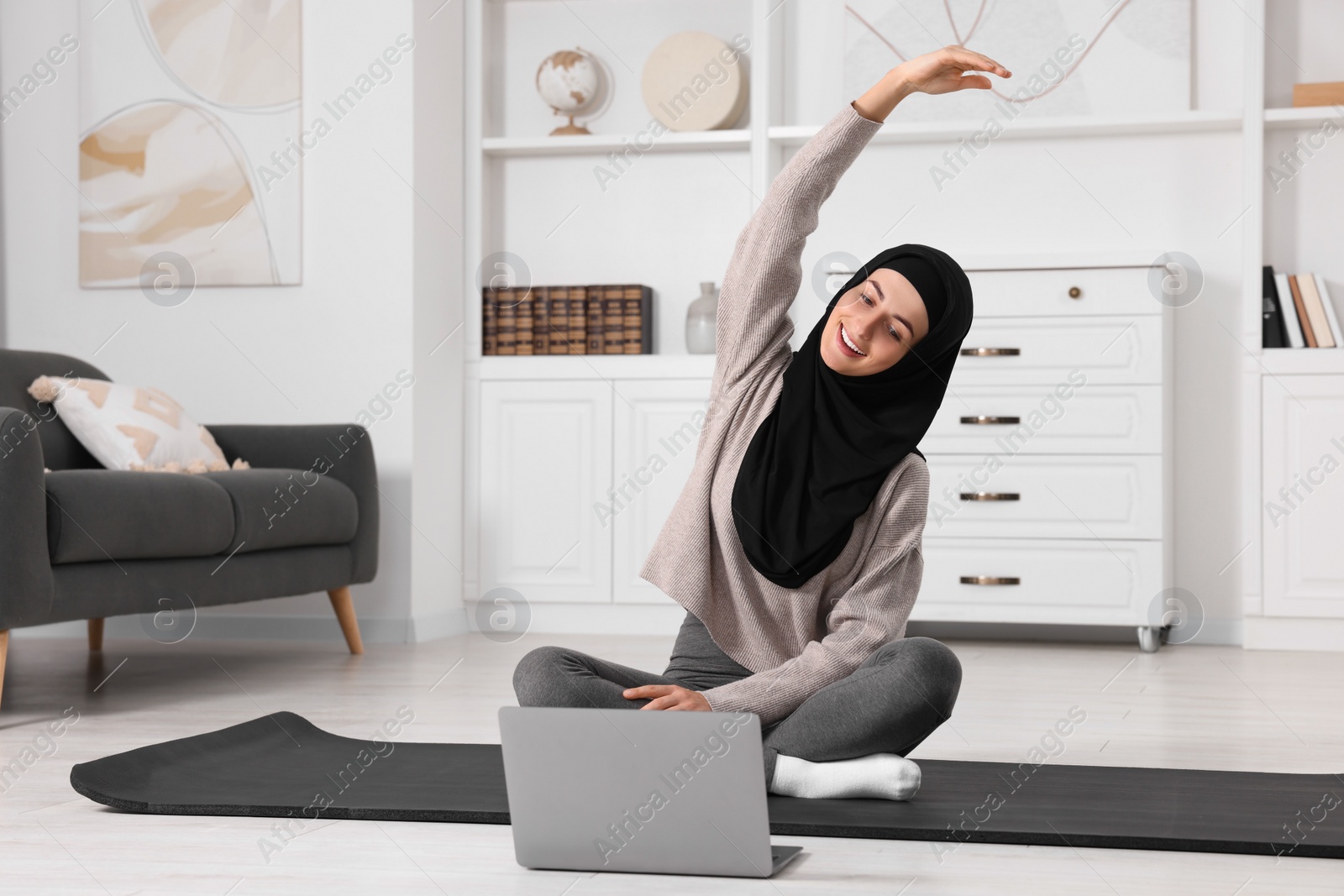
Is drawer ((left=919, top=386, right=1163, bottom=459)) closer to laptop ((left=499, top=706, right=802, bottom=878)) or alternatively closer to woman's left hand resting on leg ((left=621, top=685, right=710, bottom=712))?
woman's left hand resting on leg ((left=621, top=685, right=710, bottom=712))

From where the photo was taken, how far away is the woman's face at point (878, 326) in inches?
61.2

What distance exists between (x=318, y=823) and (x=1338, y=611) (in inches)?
114

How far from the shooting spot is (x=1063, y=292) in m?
3.54

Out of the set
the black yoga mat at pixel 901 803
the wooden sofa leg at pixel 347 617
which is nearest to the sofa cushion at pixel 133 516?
the black yoga mat at pixel 901 803

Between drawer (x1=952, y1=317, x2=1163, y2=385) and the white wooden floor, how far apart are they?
2.48 ft

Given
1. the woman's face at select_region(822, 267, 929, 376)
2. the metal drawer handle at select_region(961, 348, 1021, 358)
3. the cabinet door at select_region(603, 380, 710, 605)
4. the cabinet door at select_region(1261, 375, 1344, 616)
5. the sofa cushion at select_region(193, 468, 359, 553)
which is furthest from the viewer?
the cabinet door at select_region(603, 380, 710, 605)

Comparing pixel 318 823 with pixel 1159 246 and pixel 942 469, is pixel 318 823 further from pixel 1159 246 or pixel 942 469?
pixel 1159 246

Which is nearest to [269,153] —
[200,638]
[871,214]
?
[200,638]

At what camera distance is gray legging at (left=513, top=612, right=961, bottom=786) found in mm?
1570

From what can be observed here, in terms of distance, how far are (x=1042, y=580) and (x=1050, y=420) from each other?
0.44m

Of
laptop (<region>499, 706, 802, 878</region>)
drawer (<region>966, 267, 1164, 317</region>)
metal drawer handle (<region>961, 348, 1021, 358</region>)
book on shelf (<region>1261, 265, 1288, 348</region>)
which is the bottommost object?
laptop (<region>499, 706, 802, 878</region>)

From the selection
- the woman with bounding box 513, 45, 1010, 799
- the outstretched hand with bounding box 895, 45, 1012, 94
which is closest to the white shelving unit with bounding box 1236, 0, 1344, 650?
the woman with bounding box 513, 45, 1010, 799

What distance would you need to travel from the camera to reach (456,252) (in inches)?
157

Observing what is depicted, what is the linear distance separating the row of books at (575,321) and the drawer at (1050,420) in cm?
96
